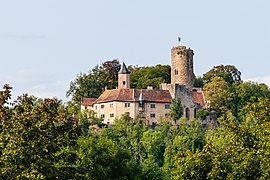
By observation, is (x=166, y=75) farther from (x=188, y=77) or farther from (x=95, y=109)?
(x=95, y=109)

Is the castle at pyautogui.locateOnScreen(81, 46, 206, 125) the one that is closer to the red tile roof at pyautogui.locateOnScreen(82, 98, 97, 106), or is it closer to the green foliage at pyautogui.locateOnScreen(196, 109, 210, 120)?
the red tile roof at pyautogui.locateOnScreen(82, 98, 97, 106)

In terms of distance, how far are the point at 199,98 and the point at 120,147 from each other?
51355 millimetres

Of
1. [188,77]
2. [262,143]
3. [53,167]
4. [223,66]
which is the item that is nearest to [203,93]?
[188,77]

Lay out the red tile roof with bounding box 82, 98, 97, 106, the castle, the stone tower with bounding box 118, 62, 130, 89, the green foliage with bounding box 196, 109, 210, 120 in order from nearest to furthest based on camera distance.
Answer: the castle, the green foliage with bounding box 196, 109, 210, 120, the red tile roof with bounding box 82, 98, 97, 106, the stone tower with bounding box 118, 62, 130, 89

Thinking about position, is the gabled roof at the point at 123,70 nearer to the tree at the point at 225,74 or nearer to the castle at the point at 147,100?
the castle at the point at 147,100

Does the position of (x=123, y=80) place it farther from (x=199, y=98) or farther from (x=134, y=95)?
(x=199, y=98)

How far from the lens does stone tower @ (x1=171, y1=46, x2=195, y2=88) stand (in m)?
112

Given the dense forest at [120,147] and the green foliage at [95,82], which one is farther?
the green foliage at [95,82]

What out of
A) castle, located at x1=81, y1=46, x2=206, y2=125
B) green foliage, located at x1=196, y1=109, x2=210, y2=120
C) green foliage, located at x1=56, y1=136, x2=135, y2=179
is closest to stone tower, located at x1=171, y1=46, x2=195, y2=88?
castle, located at x1=81, y1=46, x2=206, y2=125

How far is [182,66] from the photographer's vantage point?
369ft

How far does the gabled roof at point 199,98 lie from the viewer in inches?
4341

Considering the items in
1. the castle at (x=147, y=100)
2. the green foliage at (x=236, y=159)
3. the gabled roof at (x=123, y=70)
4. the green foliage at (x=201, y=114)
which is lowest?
the green foliage at (x=236, y=159)

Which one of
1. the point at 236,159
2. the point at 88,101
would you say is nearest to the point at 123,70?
the point at 88,101

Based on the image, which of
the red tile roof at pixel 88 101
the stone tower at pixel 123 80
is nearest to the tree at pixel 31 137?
the red tile roof at pixel 88 101
